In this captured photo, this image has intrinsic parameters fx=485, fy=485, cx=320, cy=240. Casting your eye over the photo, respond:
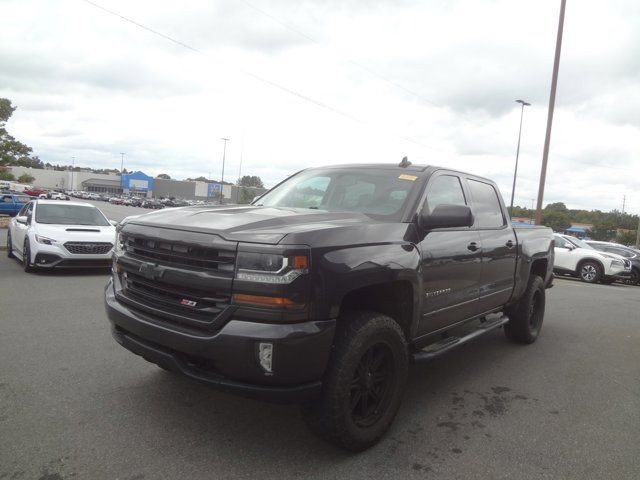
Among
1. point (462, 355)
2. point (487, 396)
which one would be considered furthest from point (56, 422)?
point (462, 355)

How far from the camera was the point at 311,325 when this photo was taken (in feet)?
8.67

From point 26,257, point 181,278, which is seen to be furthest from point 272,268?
point 26,257

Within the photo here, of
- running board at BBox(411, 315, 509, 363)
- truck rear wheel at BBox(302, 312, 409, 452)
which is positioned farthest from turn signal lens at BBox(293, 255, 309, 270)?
running board at BBox(411, 315, 509, 363)

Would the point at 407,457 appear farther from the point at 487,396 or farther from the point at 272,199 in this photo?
the point at 272,199

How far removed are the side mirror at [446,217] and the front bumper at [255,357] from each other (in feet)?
3.90

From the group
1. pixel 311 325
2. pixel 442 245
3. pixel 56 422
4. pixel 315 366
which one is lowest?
pixel 56 422

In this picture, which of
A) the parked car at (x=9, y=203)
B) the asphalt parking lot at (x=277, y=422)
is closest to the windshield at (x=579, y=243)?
the asphalt parking lot at (x=277, y=422)

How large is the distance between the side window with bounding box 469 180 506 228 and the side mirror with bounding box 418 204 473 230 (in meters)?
1.21

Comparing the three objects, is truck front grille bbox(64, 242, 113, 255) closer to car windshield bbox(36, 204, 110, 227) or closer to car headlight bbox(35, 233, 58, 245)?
car headlight bbox(35, 233, 58, 245)

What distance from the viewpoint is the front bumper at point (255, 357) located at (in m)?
2.56

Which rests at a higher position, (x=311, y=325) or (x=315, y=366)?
(x=311, y=325)

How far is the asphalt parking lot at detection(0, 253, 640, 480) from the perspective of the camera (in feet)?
9.19

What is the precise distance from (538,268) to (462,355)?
1719 millimetres

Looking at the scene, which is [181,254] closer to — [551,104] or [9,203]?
[551,104]
